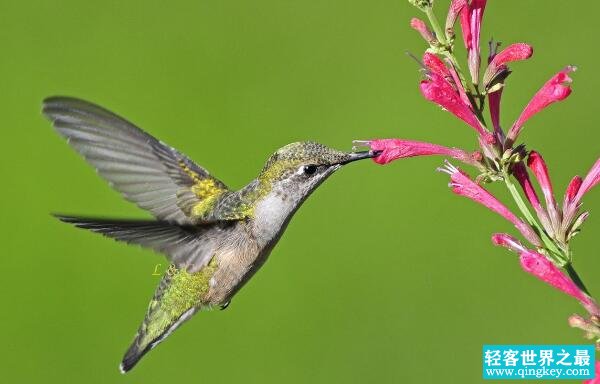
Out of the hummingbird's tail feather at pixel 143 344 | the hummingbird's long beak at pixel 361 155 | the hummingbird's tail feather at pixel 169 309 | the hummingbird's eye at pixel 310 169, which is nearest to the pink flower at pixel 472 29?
the hummingbird's long beak at pixel 361 155

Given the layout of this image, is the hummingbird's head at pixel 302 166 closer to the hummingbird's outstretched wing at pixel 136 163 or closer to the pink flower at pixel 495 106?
the hummingbird's outstretched wing at pixel 136 163

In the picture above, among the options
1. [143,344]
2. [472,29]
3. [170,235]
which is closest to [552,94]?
[472,29]

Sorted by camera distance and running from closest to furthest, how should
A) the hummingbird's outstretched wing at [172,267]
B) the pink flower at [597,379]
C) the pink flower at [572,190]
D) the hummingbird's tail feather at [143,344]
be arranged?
the pink flower at [597,379]
the pink flower at [572,190]
the hummingbird's outstretched wing at [172,267]
the hummingbird's tail feather at [143,344]

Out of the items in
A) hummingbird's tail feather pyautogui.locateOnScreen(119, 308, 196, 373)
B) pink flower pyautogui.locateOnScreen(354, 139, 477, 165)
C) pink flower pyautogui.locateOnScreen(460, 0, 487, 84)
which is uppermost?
pink flower pyautogui.locateOnScreen(460, 0, 487, 84)

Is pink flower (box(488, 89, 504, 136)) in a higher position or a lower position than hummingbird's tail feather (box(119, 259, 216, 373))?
higher

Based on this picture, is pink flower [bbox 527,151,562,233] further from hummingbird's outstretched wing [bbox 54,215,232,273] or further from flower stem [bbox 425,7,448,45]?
hummingbird's outstretched wing [bbox 54,215,232,273]

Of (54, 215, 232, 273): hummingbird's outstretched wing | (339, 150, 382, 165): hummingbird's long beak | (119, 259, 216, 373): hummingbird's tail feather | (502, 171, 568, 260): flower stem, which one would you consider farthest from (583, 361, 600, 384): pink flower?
(119, 259, 216, 373): hummingbird's tail feather

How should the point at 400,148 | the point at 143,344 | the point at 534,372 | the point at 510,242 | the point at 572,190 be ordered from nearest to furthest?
the point at 510,242 < the point at 572,190 < the point at 400,148 < the point at 534,372 < the point at 143,344

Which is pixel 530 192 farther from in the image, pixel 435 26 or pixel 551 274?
pixel 435 26
